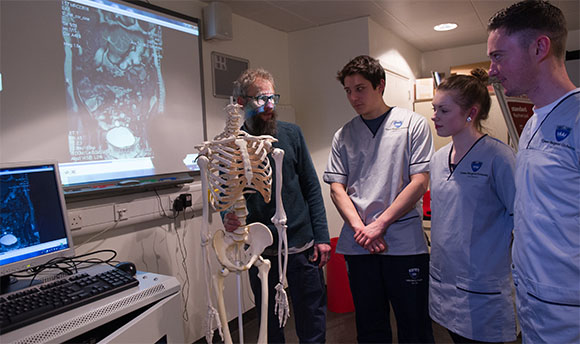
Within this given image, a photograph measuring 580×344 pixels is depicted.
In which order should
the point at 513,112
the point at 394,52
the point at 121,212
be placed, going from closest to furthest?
the point at 513,112
the point at 121,212
the point at 394,52

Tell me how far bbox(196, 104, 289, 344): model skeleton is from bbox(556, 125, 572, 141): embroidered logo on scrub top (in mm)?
813

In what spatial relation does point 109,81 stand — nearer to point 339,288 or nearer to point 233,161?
point 233,161

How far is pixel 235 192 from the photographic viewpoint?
137 cm

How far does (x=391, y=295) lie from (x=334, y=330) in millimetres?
1268

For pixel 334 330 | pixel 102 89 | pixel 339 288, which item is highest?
pixel 102 89

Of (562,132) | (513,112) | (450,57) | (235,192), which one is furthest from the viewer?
Result: (450,57)

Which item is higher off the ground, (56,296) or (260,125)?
(260,125)

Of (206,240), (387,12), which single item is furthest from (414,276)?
(387,12)

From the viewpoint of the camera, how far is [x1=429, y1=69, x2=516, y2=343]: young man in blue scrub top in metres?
1.33

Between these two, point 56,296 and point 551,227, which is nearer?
point 551,227

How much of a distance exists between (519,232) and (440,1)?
8.31ft

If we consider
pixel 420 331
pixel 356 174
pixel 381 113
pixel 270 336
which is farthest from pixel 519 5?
pixel 270 336

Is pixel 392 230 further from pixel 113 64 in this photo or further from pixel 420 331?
pixel 113 64

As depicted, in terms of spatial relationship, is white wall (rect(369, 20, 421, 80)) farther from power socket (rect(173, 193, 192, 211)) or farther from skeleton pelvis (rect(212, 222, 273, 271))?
skeleton pelvis (rect(212, 222, 273, 271))
